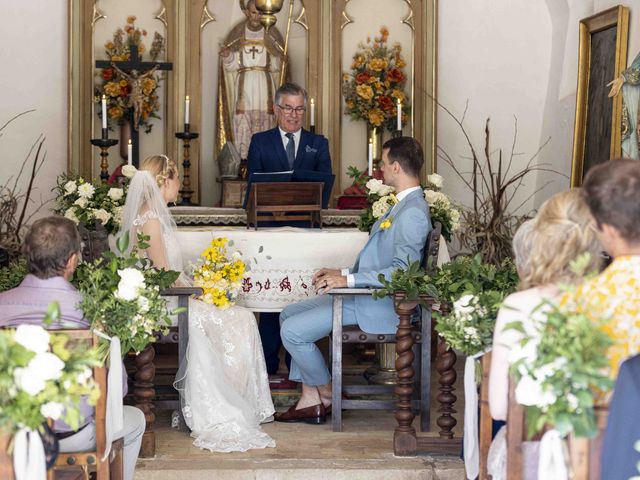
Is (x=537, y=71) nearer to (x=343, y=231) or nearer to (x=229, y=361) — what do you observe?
(x=343, y=231)

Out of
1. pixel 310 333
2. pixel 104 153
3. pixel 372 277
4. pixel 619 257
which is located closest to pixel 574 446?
pixel 619 257

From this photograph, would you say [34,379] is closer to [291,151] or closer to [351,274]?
[351,274]

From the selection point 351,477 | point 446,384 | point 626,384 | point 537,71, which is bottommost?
point 351,477

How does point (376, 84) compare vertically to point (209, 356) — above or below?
above

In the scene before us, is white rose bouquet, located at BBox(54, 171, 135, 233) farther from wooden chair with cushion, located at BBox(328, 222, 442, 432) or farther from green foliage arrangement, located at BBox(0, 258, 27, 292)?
wooden chair with cushion, located at BBox(328, 222, 442, 432)

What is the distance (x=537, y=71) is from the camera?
876 cm

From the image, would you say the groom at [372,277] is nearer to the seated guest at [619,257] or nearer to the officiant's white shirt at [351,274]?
the officiant's white shirt at [351,274]

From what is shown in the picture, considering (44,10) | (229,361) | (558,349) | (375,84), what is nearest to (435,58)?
(375,84)

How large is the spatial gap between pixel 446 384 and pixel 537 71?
422 centimetres

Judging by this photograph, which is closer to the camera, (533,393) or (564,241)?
(533,393)

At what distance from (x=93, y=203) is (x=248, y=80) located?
2.22 metres

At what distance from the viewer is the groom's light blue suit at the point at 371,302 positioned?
18.6ft

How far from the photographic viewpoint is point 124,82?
8258 millimetres

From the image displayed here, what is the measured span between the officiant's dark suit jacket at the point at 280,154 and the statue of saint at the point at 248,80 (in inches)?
44.3
